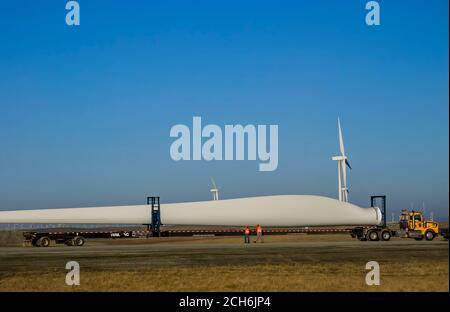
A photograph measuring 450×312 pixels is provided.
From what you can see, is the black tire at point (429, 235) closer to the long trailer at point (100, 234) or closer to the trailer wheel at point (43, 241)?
the long trailer at point (100, 234)

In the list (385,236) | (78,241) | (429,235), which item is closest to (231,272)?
(78,241)

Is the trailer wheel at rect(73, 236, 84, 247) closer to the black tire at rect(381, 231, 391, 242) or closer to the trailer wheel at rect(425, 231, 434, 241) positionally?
the black tire at rect(381, 231, 391, 242)

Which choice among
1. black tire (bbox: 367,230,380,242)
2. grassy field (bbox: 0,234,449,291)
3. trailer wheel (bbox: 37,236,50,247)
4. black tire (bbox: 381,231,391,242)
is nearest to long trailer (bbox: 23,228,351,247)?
trailer wheel (bbox: 37,236,50,247)

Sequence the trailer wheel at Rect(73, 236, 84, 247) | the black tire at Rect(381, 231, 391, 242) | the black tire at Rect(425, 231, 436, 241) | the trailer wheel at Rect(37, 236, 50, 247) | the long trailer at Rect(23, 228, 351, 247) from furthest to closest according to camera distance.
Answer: the black tire at Rect(381, 231, 391, 242), the black tire at Rect(425, 231, 436, 241), the trailer wheel at Rect(73, 236, 84, 247), the long trailer at Rect(23, 228, 351, 247), the trailer wheel at Rect(37, 236, 50, 247)

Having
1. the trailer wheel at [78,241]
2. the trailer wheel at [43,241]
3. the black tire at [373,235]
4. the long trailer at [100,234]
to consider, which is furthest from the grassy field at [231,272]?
the black tire at [373,235]

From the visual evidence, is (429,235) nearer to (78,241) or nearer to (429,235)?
(429,235)

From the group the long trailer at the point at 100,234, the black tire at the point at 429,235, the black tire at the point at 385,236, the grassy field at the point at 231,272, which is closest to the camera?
the grassy field at the point at 231,272

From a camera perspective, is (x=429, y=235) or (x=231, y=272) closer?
(x=231, y=272)

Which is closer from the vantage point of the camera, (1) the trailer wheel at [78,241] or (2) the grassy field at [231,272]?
(2) the grassy field at [231,272]
